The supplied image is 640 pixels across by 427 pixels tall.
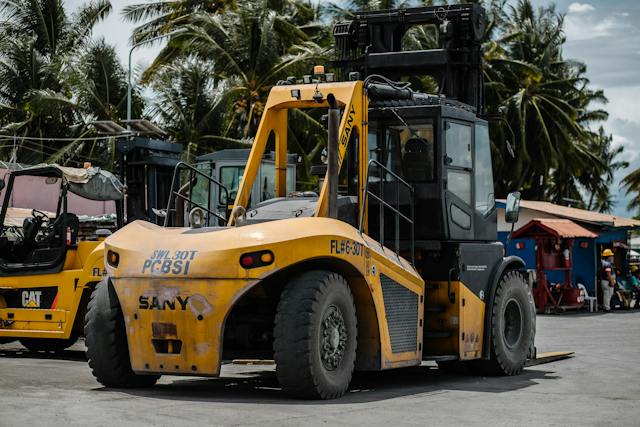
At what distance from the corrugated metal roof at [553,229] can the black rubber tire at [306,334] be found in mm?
23115

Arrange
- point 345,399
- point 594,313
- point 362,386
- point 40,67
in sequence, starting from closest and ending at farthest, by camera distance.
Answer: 1. point 345,399
2. point 362,386
3. point 594,313
4. point 40,67

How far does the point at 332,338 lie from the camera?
1085cm

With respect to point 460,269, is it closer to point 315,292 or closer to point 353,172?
point 353,172

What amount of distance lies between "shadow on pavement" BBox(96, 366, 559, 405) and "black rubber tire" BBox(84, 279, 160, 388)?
17 cm

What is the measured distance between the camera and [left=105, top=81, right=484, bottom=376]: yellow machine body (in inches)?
410

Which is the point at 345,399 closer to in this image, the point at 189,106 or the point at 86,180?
the point at 86,180

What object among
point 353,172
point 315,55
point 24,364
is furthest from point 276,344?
point 315,55

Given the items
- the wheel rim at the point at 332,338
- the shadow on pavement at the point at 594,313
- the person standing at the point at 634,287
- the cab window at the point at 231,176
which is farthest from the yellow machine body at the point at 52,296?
the person standing at the point at 634,287

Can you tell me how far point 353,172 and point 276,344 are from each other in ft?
9.87

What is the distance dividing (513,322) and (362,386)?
2814 mm

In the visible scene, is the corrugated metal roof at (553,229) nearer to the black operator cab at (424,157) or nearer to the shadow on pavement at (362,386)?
the shadow on pavement at (362,386)

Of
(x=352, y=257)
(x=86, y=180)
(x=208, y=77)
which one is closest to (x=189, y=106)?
(x=208, y=77)

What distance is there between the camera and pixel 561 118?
194 ft

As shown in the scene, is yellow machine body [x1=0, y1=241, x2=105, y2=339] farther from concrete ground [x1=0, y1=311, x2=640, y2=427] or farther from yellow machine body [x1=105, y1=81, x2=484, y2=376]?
yellow machine body [x1=105, y1=81, x2=484, y2=376]
